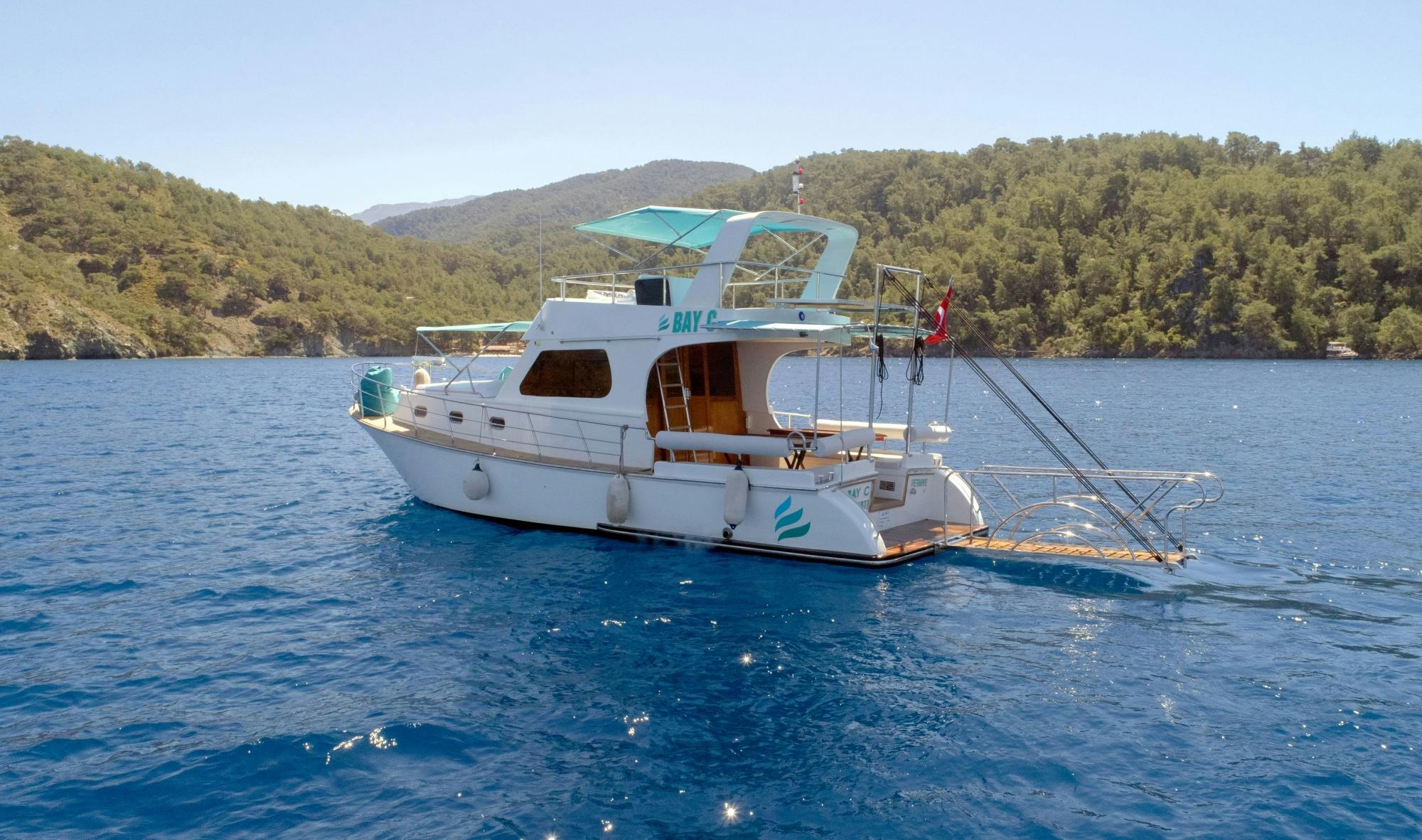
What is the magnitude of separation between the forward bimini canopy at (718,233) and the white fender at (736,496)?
2.53 metres

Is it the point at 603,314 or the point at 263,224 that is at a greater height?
the point at 263,224

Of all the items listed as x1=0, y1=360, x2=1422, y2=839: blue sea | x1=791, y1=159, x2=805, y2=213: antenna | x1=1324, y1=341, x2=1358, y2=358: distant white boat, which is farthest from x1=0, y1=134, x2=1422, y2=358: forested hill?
x1=791, y1=159, x2=805, y2=213: antenna

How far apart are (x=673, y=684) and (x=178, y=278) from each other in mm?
127432

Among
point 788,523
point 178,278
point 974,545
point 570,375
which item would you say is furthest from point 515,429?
point 178,278

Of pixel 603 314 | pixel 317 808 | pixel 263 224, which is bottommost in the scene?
pixel 317 808

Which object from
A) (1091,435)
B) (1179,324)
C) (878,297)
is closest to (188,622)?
(878,297)

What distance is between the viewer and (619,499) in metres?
12.0

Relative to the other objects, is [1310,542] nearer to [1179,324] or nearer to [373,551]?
[373,551]

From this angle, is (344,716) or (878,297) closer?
(344,716)

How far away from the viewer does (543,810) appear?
581 centimetres

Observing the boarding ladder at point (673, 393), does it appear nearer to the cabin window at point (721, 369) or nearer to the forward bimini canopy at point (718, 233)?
the cabin window at point (721, 369)

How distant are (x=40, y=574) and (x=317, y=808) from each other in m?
8.21

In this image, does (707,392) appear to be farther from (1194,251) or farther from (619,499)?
(1194,251)

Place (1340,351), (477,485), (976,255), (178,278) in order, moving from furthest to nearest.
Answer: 1. (178,278)
2. (976,255)
3. (1340,351)
4. (477,485)
